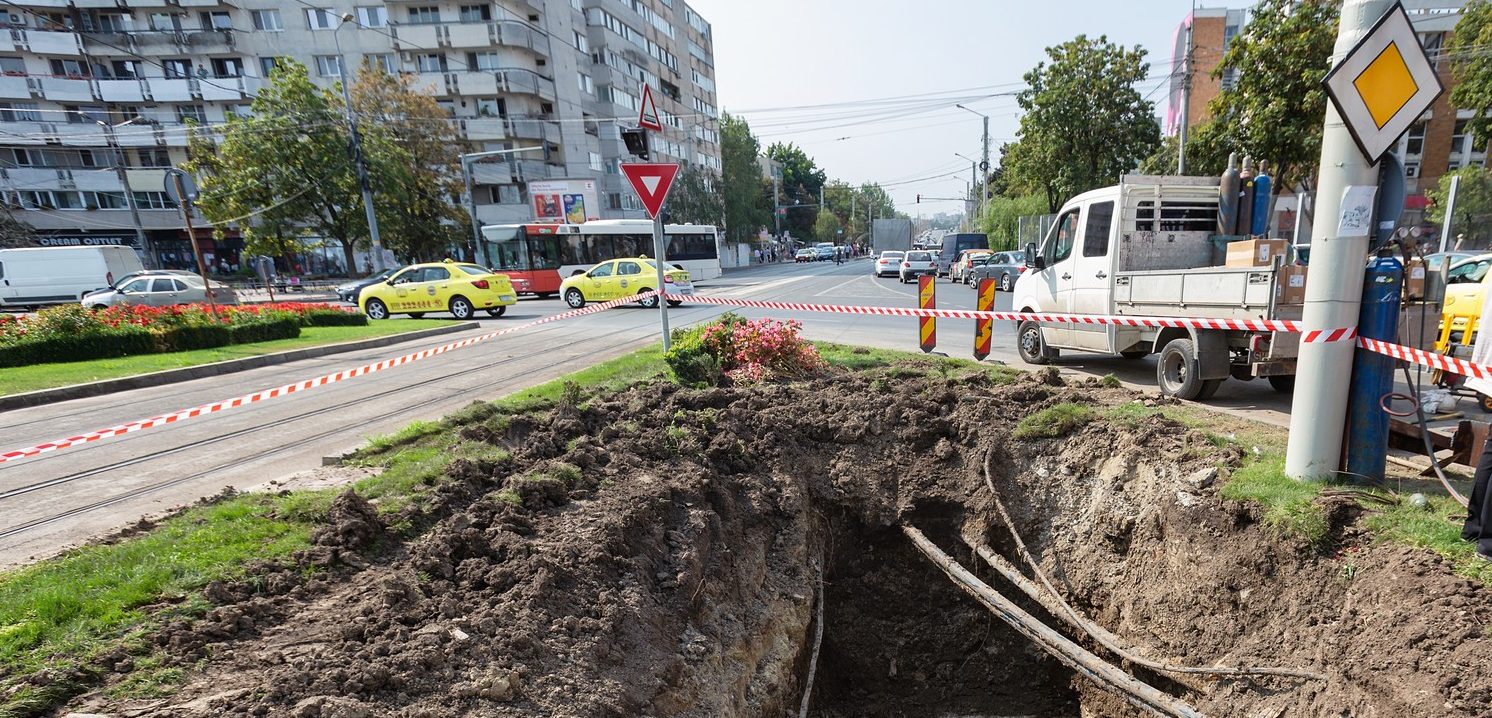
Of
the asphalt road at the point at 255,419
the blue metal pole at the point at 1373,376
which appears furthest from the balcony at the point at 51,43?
the blue metal pole at the point at 1373,376

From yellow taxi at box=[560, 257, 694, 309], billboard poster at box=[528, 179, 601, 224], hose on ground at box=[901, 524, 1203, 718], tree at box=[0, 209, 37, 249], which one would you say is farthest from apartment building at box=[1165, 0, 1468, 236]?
tree at box=[0, 209, 37, 249]

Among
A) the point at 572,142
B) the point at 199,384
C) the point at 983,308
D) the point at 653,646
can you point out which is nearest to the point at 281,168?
the point at 572,142

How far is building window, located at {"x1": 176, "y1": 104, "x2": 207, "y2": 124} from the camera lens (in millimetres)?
39781

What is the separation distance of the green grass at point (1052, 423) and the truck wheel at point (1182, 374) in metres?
2.05

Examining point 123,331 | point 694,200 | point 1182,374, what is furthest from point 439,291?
point 694,200

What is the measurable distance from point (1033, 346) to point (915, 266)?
2070 cm

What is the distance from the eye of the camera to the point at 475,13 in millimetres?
37812

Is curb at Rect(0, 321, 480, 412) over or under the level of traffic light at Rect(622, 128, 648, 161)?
under

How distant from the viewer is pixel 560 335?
542 inches

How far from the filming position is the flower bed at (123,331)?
9531 millimetres

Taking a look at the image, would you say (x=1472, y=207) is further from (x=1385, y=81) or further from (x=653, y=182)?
(x=653, y=182)

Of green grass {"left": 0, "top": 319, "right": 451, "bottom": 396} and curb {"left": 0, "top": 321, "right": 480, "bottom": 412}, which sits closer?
curb {"left": 0, "top": 321, "right": 480, "bottom": 412}

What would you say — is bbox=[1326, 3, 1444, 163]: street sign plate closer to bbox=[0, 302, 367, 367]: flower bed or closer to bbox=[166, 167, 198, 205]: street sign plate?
bbox=[166, 167, 198, 205]: street sign plate

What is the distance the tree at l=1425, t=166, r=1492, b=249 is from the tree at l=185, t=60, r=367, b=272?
43300 millimetres
